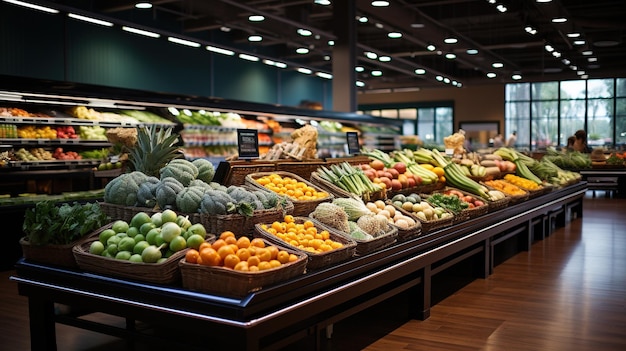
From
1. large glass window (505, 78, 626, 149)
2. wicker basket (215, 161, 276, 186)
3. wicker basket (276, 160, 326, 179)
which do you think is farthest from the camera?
large glass window (505, 78, 626, 149)

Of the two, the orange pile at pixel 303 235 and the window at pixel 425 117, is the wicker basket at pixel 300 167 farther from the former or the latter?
the window at pixel 425 117

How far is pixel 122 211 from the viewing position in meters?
3.85

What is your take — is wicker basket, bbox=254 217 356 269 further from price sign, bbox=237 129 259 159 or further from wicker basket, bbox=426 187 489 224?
wicker basket, bbox=426 187 489 224

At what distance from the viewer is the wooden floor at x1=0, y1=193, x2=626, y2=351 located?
155 inches

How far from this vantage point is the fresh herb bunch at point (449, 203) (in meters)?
5.50

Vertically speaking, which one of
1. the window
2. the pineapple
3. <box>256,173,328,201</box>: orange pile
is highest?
the window

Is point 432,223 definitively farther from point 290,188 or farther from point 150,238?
point 150,238

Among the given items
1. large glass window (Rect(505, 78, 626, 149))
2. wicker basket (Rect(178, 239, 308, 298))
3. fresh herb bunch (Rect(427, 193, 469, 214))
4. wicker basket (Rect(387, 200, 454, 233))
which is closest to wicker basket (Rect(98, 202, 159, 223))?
wicker basket (Rect(178, 239, 308, 298))

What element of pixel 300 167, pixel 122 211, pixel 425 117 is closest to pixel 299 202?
pixel 300 167

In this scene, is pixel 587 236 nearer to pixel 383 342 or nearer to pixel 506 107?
pixel 383 342

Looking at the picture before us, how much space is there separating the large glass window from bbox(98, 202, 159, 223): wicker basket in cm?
2142

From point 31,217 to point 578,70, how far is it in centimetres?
2150

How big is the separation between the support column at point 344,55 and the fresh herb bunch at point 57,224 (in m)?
9.92

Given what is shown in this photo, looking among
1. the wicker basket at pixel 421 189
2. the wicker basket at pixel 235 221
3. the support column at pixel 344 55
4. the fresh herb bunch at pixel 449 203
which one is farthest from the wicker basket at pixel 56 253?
the support column at pixel 344 55
